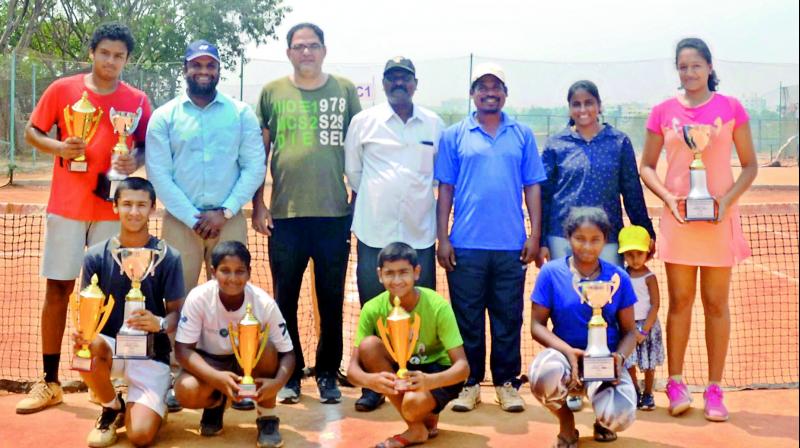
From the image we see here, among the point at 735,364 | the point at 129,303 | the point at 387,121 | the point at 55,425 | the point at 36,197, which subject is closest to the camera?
the point at 129,303

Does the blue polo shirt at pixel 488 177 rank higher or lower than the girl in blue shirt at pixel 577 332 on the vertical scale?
higher

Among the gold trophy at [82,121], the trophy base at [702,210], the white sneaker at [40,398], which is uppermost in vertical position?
the gold trophy at [82,121]

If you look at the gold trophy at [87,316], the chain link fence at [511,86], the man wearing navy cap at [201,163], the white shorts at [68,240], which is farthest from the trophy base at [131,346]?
the chain link fence at [511,86]

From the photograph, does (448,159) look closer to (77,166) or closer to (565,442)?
(565,442)

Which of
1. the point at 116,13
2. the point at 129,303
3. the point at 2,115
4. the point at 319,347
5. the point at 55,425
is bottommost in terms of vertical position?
the point at 55,425

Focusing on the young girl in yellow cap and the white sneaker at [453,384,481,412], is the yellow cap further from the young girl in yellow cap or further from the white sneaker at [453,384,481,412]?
the white sneaker at [453,384,481,412]

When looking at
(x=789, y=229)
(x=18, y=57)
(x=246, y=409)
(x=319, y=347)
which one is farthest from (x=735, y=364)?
(x=18, y=57)

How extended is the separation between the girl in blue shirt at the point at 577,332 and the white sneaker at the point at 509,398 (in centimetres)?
56

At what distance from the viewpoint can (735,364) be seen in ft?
21.1

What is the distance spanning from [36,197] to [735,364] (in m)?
13.9

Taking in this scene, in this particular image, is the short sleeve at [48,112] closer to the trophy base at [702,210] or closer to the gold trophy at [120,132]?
the gold trophy at [120,132]

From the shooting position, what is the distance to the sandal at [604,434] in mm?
4453

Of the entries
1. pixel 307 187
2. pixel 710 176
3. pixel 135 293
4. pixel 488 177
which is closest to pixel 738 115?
pixel 710 176

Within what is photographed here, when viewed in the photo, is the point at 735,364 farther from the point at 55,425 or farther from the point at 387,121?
the point at 55,425
